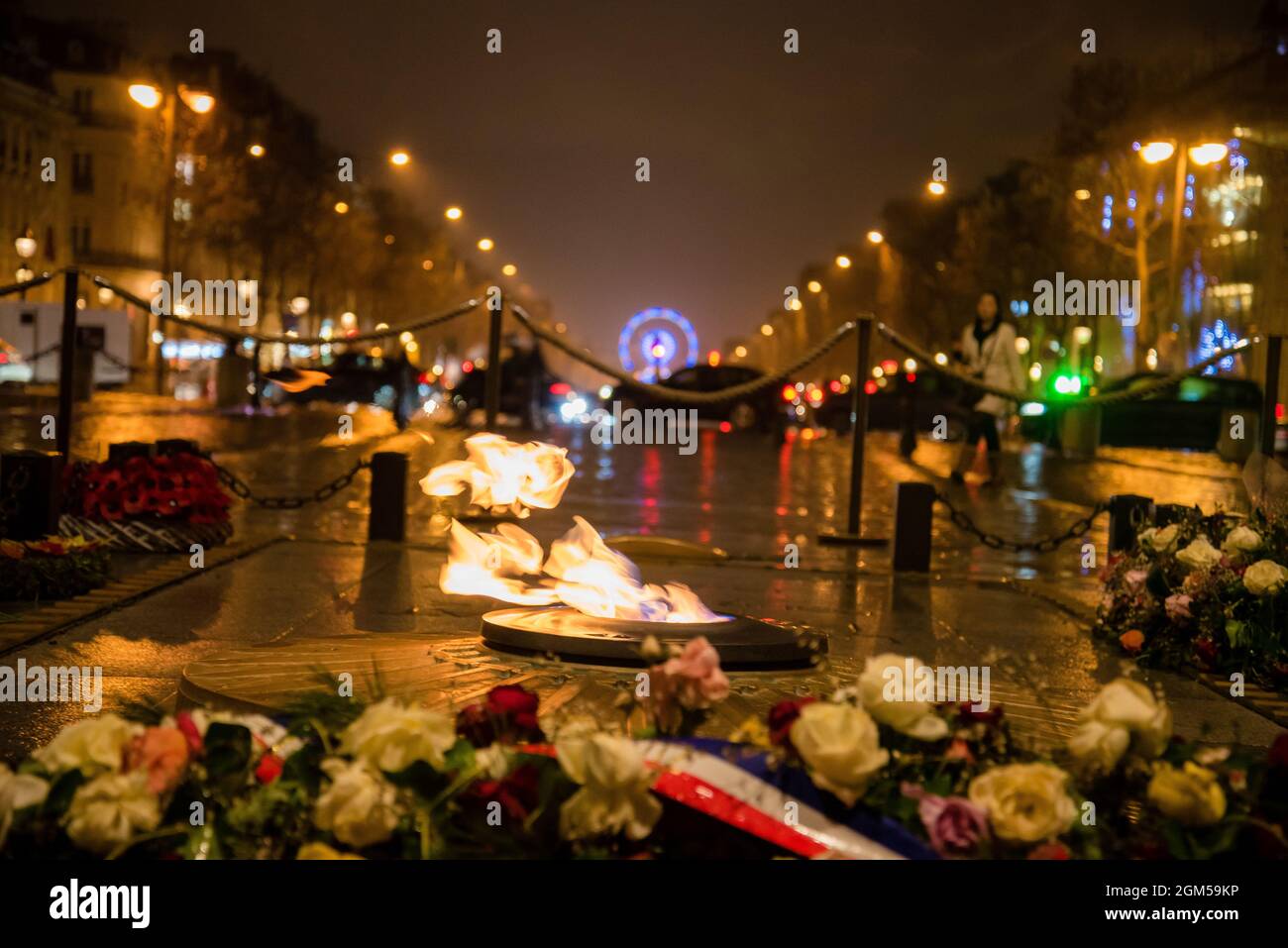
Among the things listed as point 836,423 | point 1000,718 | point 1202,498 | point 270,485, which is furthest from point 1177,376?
point 836,423

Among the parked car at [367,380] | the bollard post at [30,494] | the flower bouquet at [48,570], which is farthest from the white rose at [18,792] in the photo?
the parked car at [367,380]

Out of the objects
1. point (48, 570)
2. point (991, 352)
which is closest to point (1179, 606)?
point (48, 570)

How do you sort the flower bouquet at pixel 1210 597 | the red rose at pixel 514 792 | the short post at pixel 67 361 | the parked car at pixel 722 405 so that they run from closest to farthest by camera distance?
the red rose at pixel 514 792 → the flower bouquet at pixel 1210 597 → the short post at pixel 67 361 → the parked car at pixel 722 405

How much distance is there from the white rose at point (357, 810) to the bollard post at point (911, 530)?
8.01 m

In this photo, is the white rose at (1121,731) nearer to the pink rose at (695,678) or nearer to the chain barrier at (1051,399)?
the pink rose at (695,678)

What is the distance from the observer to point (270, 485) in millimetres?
16078

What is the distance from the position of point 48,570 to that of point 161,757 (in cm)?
509

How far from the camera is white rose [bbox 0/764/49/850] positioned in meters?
2.84

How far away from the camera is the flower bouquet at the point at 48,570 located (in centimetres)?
759

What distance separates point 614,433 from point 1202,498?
52.0 ft

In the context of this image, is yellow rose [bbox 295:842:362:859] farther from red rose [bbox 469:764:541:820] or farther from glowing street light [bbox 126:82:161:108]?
glowing street light [bbox 126:82:161:108]
